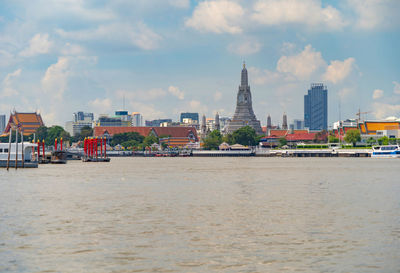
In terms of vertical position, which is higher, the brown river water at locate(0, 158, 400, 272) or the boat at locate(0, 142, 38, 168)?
the boat at locate(0, 142, 38, 168)

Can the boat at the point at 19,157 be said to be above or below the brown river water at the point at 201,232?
above

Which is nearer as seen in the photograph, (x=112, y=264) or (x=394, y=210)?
(x=112, y=264)

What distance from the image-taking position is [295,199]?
48.3 metres

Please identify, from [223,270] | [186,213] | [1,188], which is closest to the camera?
[223,270]

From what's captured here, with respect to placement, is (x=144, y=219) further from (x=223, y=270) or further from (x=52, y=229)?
(x=223, y=270)

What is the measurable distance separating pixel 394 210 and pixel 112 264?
71.6 ft

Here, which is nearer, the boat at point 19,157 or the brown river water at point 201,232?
the brown river water at point 201,232

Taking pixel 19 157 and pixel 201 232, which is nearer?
pixel 201 232

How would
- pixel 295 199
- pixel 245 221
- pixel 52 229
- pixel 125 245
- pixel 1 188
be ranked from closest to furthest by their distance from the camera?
pixel 125 245, pixel 52 229, pixel 245 221, pixel 295 199, pixel 1 188

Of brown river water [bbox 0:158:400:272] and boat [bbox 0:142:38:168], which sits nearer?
brown river water [bbox 0:158:400:272]

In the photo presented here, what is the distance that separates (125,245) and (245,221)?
9441 mm

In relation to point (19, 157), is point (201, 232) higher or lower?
lower

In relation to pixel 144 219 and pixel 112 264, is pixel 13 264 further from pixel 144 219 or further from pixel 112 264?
pixel 144 219

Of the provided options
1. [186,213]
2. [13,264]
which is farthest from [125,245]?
[186,213]
